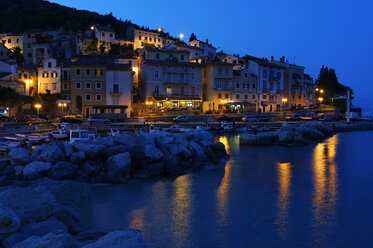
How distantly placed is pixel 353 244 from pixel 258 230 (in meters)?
3.56

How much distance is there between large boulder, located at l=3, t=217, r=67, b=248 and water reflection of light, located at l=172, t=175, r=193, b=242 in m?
4.43

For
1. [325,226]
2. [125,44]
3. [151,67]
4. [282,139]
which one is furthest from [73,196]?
[125,44]

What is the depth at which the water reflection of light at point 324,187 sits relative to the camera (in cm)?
1431

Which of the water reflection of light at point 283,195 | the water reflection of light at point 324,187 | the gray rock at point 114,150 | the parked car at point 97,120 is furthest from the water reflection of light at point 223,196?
the parked car at point 97,120

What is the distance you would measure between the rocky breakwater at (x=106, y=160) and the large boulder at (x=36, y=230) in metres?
8.46

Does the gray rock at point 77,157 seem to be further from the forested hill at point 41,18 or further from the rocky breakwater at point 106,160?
the forested hill at point 41,18

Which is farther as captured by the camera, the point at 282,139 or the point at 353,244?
the point at 282,139

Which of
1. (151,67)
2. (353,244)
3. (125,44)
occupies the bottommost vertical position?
(353,244)

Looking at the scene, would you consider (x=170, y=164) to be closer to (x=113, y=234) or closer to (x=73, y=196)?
(x=73, y=196)

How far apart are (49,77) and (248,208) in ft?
188

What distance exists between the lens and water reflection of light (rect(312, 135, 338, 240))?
563 inches

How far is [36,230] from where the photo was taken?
9.86 meters

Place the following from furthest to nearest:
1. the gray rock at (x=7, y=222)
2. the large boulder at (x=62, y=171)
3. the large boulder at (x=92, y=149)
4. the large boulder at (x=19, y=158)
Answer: the large boulder at (x=92, y=149) < the large boulder at (x=19, y=158) < the large boulder at (x=62, y=171) < the gray rock at (x=7, y=222)

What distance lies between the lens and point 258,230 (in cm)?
1281
